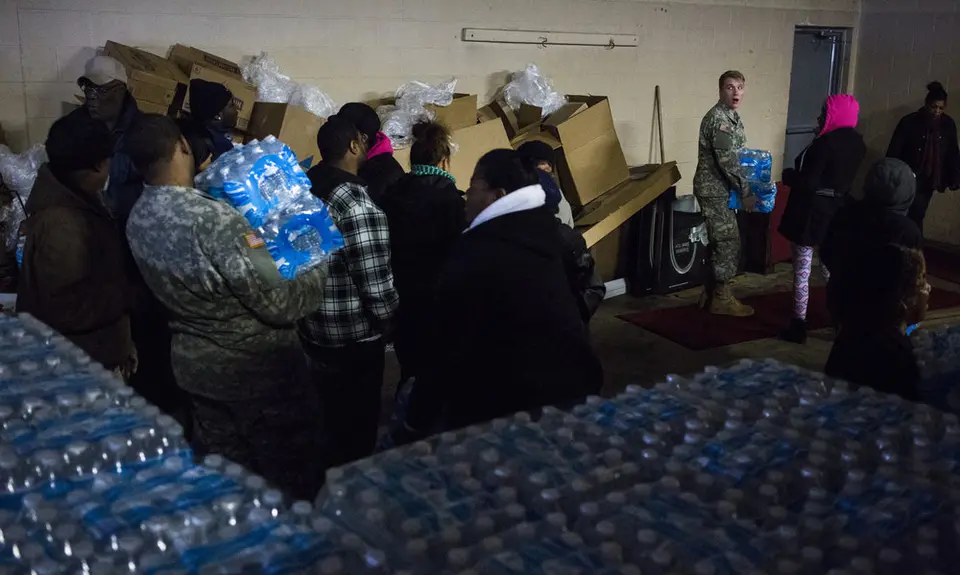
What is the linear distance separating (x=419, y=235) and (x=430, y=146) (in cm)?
32

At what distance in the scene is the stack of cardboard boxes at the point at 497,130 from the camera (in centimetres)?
444

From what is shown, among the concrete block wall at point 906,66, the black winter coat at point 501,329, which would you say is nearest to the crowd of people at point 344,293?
the black winter coat at point 501,329

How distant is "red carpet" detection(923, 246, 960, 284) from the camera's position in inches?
276

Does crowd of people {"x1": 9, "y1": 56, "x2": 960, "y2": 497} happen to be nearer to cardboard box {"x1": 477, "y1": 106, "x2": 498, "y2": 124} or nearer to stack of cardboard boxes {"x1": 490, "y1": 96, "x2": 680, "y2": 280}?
stack of cardboard boxes {"x1": 490, "y1": 96, "x2": 680, "y2": 280}

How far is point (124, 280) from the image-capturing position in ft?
8.73

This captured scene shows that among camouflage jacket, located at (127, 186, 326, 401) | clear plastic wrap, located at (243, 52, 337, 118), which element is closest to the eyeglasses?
clear plastic wrap, located at (243, 52, 337, 118)

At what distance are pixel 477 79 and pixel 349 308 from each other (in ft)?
12.3

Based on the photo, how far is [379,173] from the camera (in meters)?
3.44

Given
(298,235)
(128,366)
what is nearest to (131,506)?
(298,235)

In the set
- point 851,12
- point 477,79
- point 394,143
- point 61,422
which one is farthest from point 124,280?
point 851,12

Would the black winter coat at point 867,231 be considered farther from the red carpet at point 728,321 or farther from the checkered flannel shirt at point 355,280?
the red carpet at point 728,321

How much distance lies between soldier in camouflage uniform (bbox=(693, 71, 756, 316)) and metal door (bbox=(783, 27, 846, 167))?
333 centimetres

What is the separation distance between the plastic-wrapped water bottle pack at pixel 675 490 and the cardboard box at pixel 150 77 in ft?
11.6

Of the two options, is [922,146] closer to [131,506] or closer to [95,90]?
[95,90]
